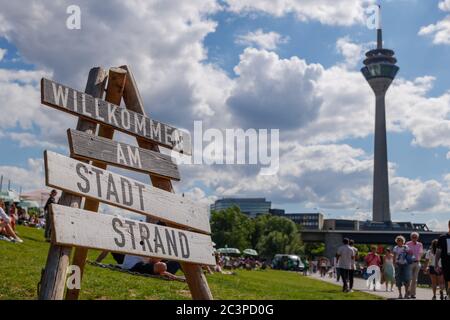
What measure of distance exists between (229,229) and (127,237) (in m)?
101

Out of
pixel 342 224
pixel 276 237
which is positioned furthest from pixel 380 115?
pixel 276 237

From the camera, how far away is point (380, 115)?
6826 inches

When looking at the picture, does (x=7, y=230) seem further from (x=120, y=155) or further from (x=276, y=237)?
(x=276, y=237)

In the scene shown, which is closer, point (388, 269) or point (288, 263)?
point (388, 269)

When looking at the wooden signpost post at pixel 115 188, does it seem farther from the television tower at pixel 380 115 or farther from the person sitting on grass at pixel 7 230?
the television tower at pixel 380 115

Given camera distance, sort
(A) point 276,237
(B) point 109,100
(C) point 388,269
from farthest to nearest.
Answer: (A) point 276,237 < (C) point 388,269 < (B) point 109,100

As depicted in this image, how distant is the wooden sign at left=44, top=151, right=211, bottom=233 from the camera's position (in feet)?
17.6

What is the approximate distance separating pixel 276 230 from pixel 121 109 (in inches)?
4335

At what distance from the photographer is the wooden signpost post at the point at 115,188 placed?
5.30 m

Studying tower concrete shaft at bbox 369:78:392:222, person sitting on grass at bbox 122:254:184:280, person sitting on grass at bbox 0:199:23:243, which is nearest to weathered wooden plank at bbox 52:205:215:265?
person sitting on grass at bbox 122:254:184:280

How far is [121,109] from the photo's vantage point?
6566 mm

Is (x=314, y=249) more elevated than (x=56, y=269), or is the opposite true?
(x=56, y=269)

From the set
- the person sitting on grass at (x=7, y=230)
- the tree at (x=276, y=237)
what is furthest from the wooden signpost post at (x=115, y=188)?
the tree at (x=276, y=237)
